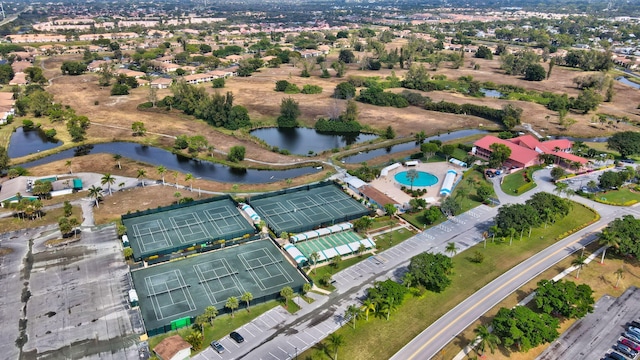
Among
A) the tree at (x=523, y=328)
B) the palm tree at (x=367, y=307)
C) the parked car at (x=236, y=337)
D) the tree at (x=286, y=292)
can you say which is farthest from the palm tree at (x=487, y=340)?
the parked car at (x=236, y=337)

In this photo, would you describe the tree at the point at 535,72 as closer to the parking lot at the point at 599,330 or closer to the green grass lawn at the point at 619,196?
the green grass lawn at the point at 619,196

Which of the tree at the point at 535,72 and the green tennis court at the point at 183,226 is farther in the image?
the tree at the point at 535,72

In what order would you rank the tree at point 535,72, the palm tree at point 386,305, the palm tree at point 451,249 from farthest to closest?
the tree at point 535,72 < the palm tree at point 451,249 < the palm tree at point 386,305

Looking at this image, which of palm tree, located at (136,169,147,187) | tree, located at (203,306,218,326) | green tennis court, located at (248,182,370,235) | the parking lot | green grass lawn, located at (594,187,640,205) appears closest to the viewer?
the parking lot

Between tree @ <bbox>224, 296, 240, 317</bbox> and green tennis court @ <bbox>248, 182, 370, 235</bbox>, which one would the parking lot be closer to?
tree @ <bbox>224, 296, 240, 317</bbox>

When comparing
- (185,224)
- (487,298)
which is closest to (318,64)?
(185,224)

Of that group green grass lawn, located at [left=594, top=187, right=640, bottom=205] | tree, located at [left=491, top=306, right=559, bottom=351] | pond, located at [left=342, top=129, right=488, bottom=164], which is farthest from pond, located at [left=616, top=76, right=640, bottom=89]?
tree, located at [left=491, top=306, right=559, bottom=351]
